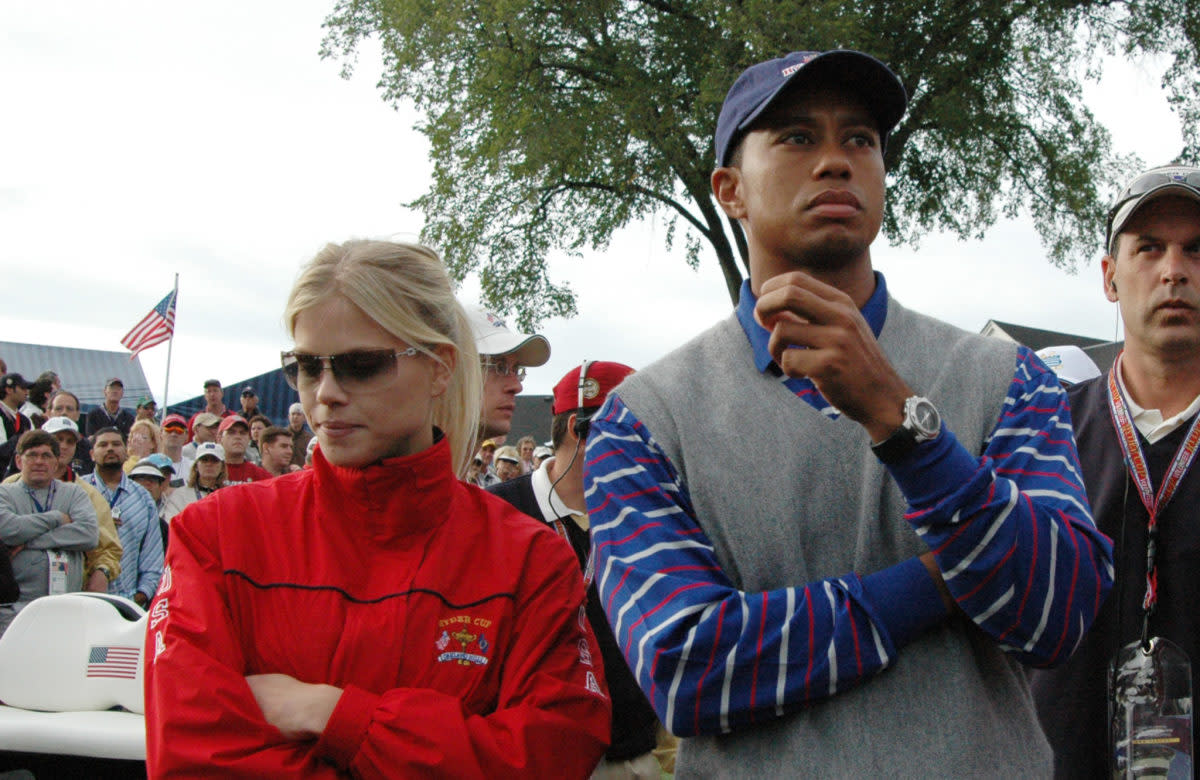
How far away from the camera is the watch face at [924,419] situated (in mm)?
1442

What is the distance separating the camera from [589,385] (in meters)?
3.54

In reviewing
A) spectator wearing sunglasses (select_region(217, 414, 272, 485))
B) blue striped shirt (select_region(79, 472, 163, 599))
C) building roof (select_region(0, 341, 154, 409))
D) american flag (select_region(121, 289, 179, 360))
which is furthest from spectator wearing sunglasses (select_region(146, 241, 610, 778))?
building roof (select_region(0, 341, 154, 409))

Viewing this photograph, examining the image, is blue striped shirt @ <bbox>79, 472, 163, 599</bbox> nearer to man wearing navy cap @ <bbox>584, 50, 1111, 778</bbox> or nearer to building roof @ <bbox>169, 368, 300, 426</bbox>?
man wearing navy cap @ <bbox>584, 50, 1111, 778</bbox>

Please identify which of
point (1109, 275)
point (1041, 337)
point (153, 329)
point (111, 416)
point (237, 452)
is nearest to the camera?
point (1109, 275)

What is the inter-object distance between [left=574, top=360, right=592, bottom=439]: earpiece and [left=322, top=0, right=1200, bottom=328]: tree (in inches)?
569

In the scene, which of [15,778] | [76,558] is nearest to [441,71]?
[76,558]

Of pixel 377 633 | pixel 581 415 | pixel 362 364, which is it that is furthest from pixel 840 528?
pixel 581 415

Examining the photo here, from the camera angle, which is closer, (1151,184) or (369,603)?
(369,603)

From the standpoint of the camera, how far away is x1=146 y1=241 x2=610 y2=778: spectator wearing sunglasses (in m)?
1.86

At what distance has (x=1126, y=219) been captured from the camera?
2.57m

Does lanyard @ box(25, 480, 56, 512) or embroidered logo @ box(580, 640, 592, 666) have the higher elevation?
lanyard @ box(25, 480, 56, 512)

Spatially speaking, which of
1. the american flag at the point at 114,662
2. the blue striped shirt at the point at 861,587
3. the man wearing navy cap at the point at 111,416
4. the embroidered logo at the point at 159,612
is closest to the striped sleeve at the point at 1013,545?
the blue striped shirt at the point at 861,587

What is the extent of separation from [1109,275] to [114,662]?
300cm

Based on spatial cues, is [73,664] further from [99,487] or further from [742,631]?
[99,487]
